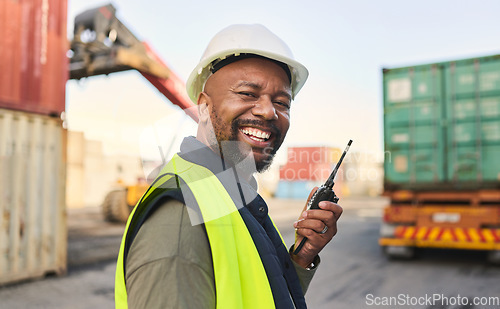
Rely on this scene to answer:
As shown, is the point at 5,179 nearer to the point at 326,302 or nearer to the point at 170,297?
the point at 326,302

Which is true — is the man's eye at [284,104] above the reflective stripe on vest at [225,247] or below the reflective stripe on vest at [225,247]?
above

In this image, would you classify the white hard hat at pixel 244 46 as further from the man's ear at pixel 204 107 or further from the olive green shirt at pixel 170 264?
the olive green shirt at pixel 170 264

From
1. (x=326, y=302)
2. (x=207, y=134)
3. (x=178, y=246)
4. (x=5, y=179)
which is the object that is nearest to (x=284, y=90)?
(x=207, y=134)

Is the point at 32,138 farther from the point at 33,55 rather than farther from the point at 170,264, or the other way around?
the point at 170,264

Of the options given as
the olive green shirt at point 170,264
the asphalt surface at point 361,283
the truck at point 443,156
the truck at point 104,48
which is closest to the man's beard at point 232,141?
the olive green shirt at point 170,264

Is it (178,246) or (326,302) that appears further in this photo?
(326,302)

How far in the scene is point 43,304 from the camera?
512cm

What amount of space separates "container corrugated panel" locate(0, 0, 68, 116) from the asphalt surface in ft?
9.11

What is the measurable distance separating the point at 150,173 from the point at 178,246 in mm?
355

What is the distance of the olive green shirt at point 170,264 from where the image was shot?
0.91 m

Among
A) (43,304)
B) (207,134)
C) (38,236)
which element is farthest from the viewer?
(38,236)

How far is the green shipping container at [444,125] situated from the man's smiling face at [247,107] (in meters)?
6.50

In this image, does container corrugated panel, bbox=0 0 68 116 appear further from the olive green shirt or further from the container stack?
the olive green shirt

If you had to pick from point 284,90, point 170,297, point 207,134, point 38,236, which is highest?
point 284,90
